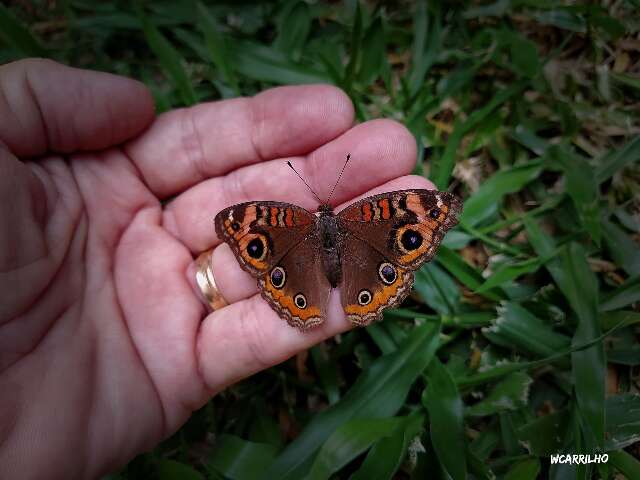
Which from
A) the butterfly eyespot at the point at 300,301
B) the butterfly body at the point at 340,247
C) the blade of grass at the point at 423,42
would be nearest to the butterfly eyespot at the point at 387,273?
the butterfly body at the point at 340,247

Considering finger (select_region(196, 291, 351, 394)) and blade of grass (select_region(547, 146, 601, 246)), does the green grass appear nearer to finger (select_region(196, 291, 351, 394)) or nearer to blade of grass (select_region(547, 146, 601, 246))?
blade of grass (select_region(547, 146, 601, 246))

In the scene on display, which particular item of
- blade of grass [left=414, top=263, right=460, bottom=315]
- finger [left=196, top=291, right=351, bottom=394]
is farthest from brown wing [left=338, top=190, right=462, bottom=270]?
blade of grass [left=414, top=263, right=460, bottom=315]

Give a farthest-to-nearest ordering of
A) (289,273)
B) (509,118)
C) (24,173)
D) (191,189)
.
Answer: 1. (509,118)
2. (191,189)
3. (289,273)
4. (24,173)

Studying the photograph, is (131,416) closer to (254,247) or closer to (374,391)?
(254,247)

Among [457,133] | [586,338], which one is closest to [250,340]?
[586,338]

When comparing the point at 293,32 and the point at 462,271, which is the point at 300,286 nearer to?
the point at 462,271

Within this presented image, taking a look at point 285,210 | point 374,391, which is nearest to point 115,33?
point 285,210
